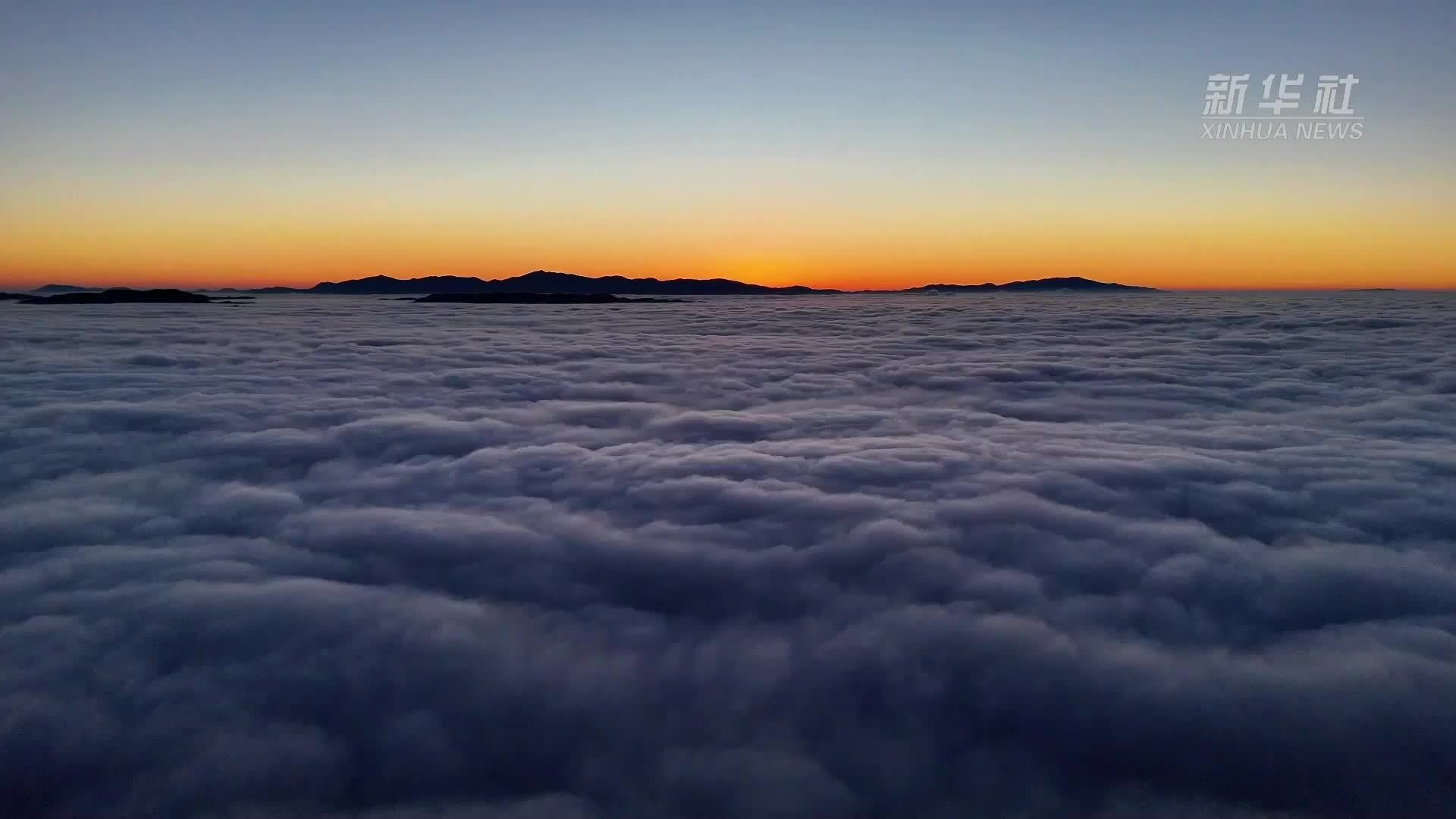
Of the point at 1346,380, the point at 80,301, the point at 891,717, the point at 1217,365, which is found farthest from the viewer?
the point at 80,301

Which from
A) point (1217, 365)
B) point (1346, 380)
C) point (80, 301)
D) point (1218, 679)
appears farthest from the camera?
point (80, 301)

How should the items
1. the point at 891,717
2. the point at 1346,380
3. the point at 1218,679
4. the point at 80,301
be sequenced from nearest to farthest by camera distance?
the point at 891,717 → the point at 1218,679 → the point at 1346,380 → the point at 80,301

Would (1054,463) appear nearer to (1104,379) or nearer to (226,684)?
(226,684)

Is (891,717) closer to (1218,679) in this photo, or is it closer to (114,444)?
(1218,679)

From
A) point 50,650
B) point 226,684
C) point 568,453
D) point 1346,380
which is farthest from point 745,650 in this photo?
point 1346,380

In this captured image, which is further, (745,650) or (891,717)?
(745,650)

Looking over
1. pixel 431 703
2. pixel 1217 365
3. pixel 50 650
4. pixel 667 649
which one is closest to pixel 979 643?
pixel 667 649

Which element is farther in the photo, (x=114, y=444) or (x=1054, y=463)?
(x=114, y=444)

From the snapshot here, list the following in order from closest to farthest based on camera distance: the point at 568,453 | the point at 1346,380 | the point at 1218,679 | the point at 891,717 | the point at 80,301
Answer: the point at 891,717, the point at 1218,679, the point at 568,453, the point at 1346,380, the point at 80,301
